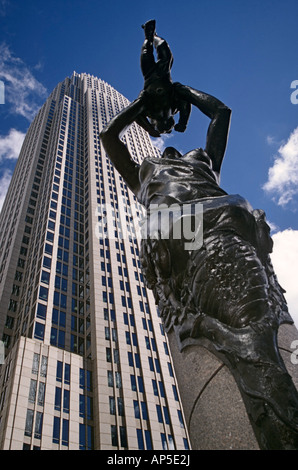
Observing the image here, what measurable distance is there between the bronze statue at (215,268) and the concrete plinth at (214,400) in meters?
0.08

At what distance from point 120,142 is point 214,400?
236 cm

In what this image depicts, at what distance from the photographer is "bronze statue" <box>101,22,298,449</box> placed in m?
1.61

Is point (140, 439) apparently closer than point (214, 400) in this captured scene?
No

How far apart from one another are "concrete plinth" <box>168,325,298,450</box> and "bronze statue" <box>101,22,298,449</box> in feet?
0.25

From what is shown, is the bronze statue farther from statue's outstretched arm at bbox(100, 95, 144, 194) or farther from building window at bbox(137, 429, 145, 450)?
building window at bbox(137, 429, 145, 450)

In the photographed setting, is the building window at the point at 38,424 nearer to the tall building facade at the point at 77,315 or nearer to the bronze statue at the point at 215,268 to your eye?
the tall building facade at the point at 77,315

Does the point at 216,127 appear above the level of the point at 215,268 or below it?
above

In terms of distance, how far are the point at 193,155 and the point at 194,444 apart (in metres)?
2.19

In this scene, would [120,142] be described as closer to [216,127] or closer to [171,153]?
[171,153]

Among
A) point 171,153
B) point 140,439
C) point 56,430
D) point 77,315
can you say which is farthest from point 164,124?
point 77,315

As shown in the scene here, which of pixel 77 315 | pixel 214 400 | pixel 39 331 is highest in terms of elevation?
pixel 77 315

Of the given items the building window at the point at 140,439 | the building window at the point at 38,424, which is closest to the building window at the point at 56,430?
the building window at the point at 38,424

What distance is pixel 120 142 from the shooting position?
341cm
